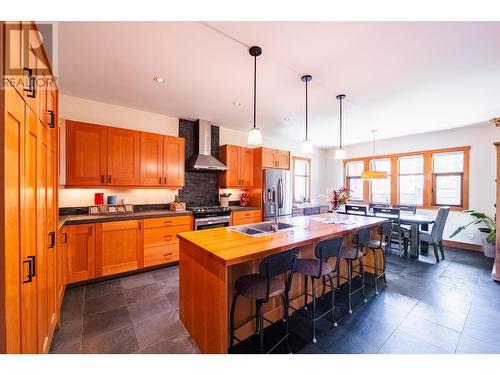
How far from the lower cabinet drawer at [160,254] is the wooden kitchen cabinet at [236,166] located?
170 cm

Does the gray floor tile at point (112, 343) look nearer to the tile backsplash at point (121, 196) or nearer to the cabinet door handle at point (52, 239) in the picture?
the cabinet door handle at point (52, 239)

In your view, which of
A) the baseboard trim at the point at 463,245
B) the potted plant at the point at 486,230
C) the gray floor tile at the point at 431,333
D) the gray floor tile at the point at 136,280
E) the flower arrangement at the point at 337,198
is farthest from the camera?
the baseboard trim at the point at 463,245

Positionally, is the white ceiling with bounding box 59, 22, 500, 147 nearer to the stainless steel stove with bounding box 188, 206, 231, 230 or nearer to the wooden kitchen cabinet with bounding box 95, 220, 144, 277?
the stainless steel stove with bounding box 188, 206, 231, 230

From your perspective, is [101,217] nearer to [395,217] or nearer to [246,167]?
[246,167]

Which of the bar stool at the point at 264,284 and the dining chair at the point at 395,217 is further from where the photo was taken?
the dining chair at the point at 395,217

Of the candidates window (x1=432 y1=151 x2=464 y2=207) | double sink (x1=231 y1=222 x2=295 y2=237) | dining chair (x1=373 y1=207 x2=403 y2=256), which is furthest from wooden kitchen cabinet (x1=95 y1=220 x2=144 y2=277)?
window (x1=432 y1=151 x2=464 y2=207)

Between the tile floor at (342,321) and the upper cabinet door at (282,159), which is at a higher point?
the upper cabinet door at (282,159)

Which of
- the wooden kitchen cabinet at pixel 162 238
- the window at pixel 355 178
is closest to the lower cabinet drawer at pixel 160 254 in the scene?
the wooden kitchen cabinet at pixel 162 238

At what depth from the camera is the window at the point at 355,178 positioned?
6480 mm

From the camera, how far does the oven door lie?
366 cm

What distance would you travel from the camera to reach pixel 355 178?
6629 millimetres

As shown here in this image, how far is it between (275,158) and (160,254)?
3210 millimetres
